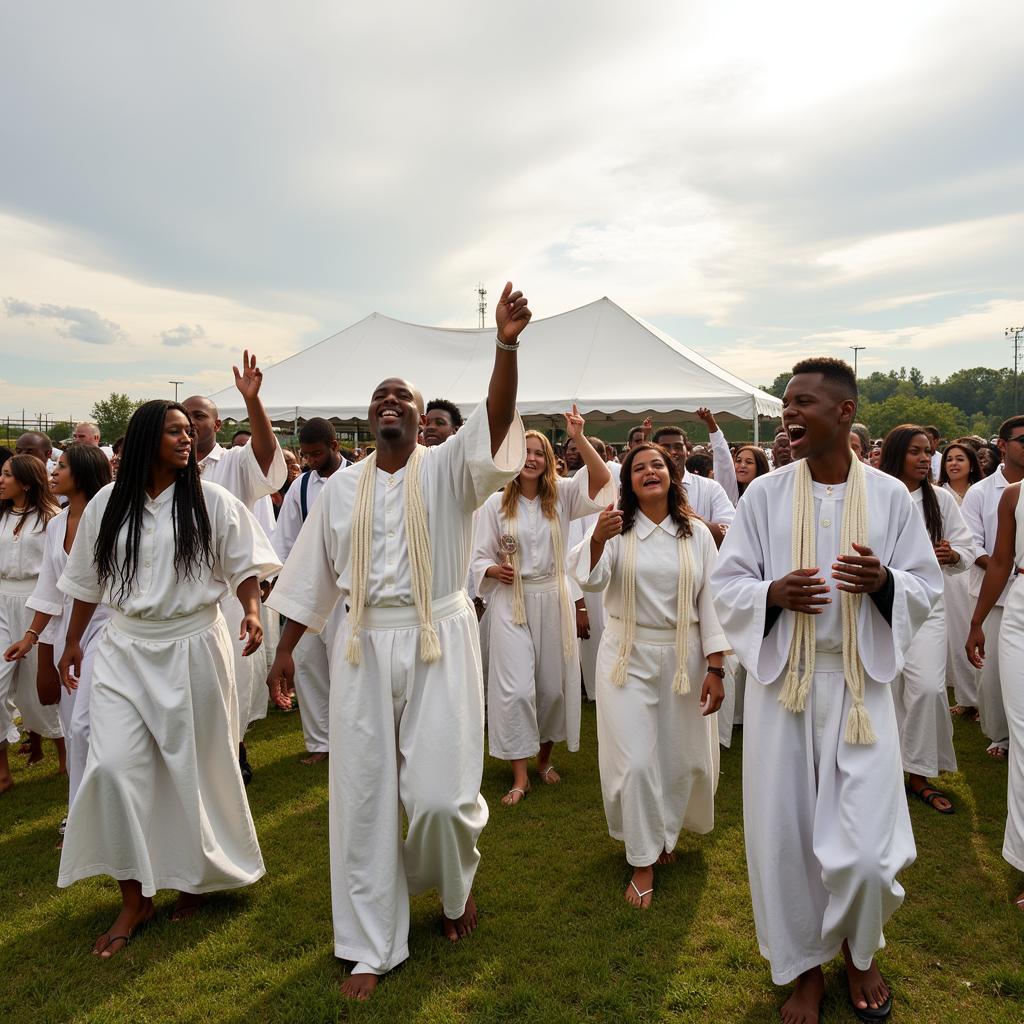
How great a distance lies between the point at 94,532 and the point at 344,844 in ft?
6.46

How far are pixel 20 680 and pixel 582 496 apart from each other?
14.5 feet

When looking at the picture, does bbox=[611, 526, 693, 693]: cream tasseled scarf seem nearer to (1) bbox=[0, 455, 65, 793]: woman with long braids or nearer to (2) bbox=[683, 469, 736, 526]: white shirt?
(2) bbox=[683, 469, 736, 526]: white shirt

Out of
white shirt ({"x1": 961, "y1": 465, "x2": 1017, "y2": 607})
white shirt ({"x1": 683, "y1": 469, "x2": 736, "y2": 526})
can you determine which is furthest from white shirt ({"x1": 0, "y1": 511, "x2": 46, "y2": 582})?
white shirt ({"x1": 961, "y1": 465, "x2": 1017, "y2": 607})

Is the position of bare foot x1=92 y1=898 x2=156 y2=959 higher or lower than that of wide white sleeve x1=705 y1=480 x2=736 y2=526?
lower

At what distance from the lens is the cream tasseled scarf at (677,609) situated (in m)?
4.45

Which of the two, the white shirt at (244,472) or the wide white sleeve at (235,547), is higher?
the white shirt at (244,472)

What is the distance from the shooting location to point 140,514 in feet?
13.0

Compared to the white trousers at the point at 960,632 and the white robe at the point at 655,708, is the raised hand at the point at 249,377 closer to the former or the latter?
Answer: the white robe at the point at 655,708

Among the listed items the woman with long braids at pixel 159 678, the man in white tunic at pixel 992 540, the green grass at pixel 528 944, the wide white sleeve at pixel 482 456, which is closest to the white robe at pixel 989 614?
the man in white tunic at pixel 992 540

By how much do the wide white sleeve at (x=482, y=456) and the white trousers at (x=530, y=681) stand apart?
246 cm

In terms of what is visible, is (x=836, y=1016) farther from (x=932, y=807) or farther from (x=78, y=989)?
(x=78, y=989)

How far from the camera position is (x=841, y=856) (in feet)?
10.0

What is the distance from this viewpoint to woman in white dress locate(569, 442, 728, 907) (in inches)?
172

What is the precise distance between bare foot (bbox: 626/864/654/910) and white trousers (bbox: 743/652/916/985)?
0.94 m
